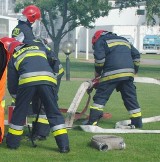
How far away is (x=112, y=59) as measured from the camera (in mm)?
8820

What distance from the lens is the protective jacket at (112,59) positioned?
28.7 ft

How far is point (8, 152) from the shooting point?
6980 millimetres

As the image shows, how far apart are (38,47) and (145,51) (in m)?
54.8

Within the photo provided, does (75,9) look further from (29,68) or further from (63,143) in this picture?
(63,143)

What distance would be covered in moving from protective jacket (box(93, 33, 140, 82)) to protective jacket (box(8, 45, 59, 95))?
64.3 inches

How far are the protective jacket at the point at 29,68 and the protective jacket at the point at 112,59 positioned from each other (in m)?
1.63

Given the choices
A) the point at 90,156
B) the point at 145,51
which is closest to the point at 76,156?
the point at 90,156

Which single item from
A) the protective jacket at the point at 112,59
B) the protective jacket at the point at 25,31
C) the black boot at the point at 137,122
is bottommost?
the black boot at the point at 137,122

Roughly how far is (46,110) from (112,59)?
2122 mm

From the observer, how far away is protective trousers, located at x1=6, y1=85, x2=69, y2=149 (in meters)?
7.01

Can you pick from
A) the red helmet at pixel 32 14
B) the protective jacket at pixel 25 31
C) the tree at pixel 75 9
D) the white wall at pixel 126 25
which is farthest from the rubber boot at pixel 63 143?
the white wall at pixel 126 25

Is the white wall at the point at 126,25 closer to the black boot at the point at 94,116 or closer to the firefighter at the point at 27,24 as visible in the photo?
the firefighter at the point at 27,24

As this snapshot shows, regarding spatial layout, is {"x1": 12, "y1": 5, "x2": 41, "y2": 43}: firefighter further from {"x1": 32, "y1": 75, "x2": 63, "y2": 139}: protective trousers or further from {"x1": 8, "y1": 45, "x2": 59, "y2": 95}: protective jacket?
{"x1": 8, "y1": 45, "x2": 59, "y2": 95}: protective jacket

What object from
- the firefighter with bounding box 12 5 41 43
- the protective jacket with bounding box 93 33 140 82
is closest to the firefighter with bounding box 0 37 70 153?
the protective jacket with bounding box 93 33 140 82
